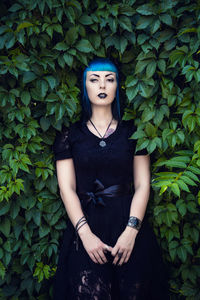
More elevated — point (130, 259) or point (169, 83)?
point (169, 83)

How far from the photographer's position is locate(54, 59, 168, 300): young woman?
173 cm

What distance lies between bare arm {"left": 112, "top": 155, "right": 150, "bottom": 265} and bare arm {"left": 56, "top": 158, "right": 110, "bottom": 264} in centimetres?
9

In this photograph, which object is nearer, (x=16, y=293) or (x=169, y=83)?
(x=169, y=83)

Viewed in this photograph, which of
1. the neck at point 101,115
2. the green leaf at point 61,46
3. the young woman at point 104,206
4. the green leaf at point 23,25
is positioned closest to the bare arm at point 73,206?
the young woman at point 104,206

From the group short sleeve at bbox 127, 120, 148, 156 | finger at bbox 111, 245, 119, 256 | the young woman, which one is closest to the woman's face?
the young woman

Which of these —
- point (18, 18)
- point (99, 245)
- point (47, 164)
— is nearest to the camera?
point (99, 245)

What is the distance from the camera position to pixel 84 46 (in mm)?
1865

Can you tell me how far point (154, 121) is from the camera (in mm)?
1878

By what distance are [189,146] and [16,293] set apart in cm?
154

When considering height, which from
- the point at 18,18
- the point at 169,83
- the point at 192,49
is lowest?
the point at 169,83

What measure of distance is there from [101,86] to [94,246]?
960 millimetres

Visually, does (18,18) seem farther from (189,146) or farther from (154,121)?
(189,146)

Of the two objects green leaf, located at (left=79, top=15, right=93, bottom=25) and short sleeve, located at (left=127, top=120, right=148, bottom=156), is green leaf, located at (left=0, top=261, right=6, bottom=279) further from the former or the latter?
green leaf, located at (left=79, top=15, right=93, bottom=25)

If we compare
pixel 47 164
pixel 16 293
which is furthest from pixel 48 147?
pixel 16 293
